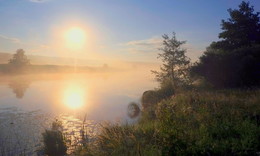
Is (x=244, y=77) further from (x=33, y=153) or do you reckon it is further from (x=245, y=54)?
(x=33, y=153)

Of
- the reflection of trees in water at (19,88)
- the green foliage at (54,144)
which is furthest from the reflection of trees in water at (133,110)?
the reflection of trees in water at (19,88)

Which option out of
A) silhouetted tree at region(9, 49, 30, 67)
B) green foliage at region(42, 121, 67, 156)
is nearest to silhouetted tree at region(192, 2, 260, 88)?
green foliage at region(42, 121, 67, 156)

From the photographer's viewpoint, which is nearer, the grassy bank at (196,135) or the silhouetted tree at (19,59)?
the grassy bank at (196,135)

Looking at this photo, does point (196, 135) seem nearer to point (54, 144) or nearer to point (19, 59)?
point (54, 144)

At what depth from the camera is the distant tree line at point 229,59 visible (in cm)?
2194

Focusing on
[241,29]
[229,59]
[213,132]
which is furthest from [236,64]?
[213,132]

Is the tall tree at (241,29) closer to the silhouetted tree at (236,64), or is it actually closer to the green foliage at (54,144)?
the silhouetted tree at (236,64)

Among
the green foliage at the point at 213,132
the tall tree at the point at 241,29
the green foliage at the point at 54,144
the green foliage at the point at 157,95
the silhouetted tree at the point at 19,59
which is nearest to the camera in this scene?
the green foliage at the point at 213,132

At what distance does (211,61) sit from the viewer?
76.9 ft

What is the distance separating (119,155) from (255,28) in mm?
27769

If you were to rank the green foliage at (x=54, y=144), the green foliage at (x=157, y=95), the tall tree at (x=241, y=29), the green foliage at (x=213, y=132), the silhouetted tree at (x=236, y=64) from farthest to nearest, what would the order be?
the tall tree at (x=241, y=29), the green foliage at (x=157, y=95), the silhouetted tree at (x=236, y=64), the green foliage at (x=54, y=144), the green foliage at (x=213, y=132)

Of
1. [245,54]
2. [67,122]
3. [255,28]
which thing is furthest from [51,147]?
[255,28]

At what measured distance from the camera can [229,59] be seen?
23.1 m

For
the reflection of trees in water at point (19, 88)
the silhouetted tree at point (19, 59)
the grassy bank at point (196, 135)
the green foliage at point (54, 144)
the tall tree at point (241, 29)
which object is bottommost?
the green foliage at point (54, 144)
